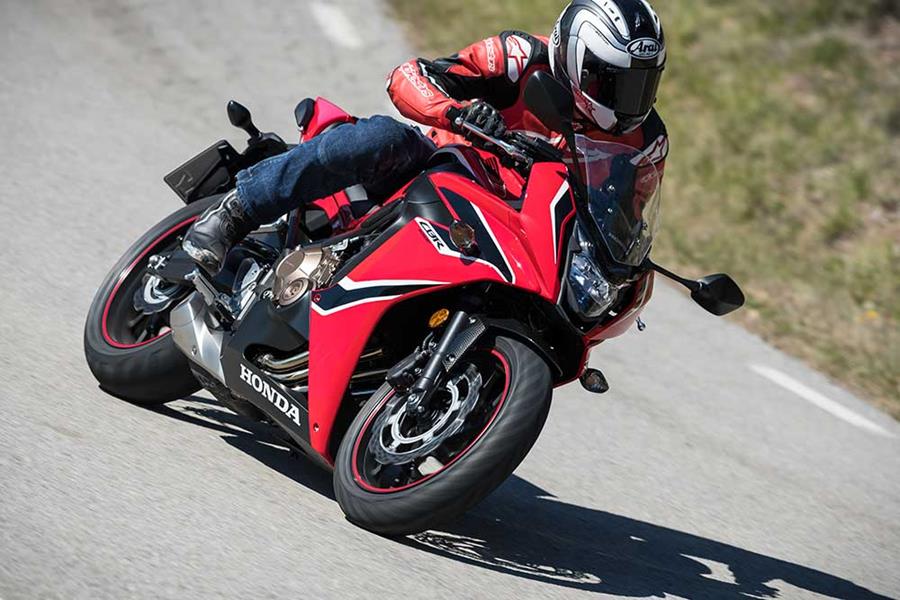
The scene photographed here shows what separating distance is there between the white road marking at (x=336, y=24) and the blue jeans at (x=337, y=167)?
25.0ft

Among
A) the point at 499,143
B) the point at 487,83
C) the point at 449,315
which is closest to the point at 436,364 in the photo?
the point at 449,315

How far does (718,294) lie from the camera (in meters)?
4.25

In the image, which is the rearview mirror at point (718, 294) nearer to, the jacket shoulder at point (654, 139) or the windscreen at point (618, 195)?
the windscreen at point (618, 195)

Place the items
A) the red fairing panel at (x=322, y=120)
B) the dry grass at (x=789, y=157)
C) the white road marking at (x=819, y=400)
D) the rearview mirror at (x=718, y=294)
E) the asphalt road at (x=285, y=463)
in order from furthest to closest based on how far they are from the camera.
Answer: the dry grass at (x=789, y=157)
the white road marking at (x=819, y=400)
the red fairing panel at (x=322, y=120)
the rearview mirror at (x=718, y=294)
the asphalt road at (x=285, y=463)

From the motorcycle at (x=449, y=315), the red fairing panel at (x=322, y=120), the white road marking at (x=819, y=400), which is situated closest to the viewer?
the motorcycle at (x=449, y=315)

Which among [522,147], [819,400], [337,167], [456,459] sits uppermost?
[337,167]

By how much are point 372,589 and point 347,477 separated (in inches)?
22.2

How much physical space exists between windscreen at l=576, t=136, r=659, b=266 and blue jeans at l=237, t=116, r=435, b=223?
2.15 feet

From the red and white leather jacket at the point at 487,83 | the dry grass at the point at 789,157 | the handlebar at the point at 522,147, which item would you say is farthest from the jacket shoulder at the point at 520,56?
the dry grass at the point at 789,157

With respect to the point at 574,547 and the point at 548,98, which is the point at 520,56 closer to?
the point at 548,98

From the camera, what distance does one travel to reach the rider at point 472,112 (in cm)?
417

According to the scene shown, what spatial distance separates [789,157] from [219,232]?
7748 mm

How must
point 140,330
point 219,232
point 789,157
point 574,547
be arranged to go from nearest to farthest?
point 574,547 → point 219,232 → point 140,330 → point 789,157

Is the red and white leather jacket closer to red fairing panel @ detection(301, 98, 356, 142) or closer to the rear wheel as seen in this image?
red fairing panel @ detection(301, 98, 356, 142)
